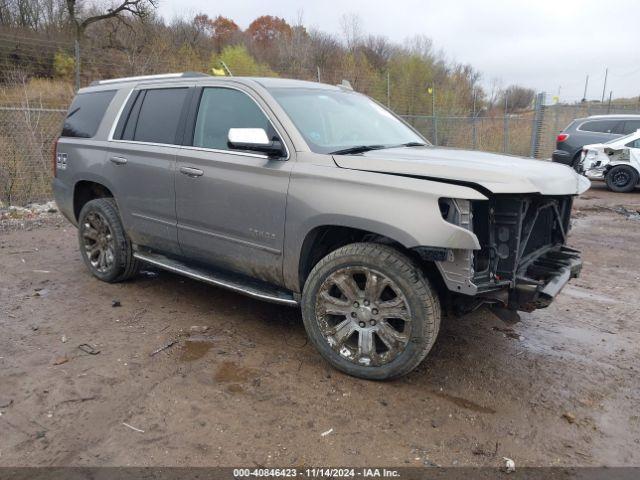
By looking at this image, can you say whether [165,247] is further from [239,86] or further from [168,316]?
[239,86]

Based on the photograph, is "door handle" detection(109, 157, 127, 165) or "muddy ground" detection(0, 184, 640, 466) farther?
"door handle" detection(109, 157, 127, 165)

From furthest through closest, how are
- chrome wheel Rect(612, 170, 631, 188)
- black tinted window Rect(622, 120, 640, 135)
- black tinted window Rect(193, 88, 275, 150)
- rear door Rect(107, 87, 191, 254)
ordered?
black tinted window Rect(622, 120, 640, 135) < chrome wheel Rect(612, 170, 631, 188) < rear door Rect(107, 87, 191, 254) < black tinted window Rect(193, 88, 275, 150)

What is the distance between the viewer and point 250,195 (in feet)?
12.1

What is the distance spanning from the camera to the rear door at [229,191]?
3.62 metres

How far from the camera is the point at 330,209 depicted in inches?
129

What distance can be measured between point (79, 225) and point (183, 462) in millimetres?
3515

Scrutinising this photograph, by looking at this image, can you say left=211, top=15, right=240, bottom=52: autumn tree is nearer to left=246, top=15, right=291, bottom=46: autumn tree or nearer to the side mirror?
left=246, top=15, right=291, bottom=46: autumn tree

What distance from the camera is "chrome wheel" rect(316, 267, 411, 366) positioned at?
316cm

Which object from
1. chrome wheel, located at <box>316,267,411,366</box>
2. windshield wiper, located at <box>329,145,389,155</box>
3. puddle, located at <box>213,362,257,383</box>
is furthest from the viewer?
windshield wiper, located at <box>329,145,389,155</box>

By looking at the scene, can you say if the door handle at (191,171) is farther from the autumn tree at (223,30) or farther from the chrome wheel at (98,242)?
the autumn tree at (223,30)

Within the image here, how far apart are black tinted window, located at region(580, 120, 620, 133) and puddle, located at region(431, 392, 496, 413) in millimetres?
12566

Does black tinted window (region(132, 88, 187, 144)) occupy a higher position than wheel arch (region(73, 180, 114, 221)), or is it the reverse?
black tinted window (region(132, 88, 187, 144))

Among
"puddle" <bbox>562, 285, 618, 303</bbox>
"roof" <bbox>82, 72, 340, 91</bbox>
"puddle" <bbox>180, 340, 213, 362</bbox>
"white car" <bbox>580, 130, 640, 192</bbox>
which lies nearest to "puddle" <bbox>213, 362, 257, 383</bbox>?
"puddle" <bbox>180, 340, 213, 362</bbox>

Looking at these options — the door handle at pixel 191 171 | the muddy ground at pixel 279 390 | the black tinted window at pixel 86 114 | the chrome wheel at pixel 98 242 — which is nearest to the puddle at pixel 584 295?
the muddy ground at pixel 279 390
